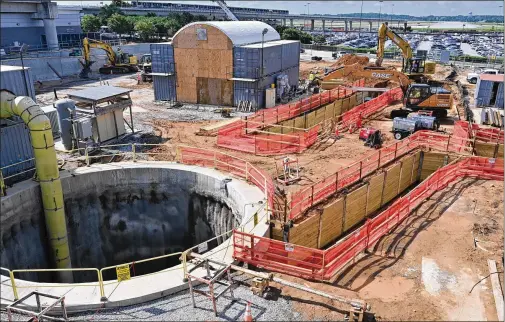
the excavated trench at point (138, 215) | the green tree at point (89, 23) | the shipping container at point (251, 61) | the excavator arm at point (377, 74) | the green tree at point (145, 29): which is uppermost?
the green tree at point (89, 23)

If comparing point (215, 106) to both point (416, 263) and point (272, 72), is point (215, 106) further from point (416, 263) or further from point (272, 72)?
point (416, 263)

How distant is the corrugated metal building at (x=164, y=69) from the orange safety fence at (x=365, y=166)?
21050 millimetres

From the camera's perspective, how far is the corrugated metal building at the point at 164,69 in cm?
3738

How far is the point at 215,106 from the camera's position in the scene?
3716 centimetres

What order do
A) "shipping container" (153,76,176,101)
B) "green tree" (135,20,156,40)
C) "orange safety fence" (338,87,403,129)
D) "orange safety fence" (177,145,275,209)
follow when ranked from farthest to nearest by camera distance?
"green tree" (135,20,156,40) → "shipping container" (153,76,176,101) → "orange safety fence" (338,87,403,129) → "orange safety fence" (177,145,275,209)

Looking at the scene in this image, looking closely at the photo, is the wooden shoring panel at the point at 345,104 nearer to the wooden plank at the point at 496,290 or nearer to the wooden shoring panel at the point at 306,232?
the wooden shoring panel at the point at 306,232

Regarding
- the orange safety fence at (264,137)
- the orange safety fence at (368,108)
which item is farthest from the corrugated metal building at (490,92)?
the orange safety fence at (264,137)

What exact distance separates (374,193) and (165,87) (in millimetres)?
24090

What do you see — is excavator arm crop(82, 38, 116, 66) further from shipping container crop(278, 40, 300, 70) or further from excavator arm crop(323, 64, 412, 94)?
excavator arm crop(323, 64, 412, 94)

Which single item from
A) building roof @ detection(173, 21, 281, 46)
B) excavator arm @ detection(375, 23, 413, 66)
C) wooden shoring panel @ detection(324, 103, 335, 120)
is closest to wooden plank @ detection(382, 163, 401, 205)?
wooden shoring panel @ detection(324, 103, 335, 120)

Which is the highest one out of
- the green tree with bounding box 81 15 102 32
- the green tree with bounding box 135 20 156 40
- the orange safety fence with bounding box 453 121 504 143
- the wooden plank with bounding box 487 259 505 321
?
the green tree with bounding box 81 15 102 32

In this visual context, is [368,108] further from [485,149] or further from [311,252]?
[311,252]

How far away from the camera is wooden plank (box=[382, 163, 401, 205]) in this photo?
73.2ft

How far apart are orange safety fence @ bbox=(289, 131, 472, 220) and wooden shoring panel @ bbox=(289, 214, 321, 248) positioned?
0.54 meters
